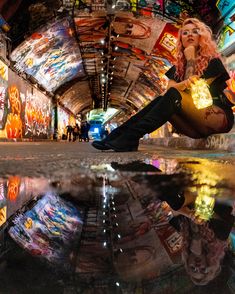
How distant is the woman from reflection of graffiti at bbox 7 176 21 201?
180 centimetres

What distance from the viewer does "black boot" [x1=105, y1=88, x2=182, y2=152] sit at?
315 centimetres

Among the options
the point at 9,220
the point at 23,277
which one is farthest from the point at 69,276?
the point at 9,220

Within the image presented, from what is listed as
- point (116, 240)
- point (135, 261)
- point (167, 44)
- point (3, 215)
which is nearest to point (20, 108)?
point (167, 44)

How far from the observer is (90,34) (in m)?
15.1

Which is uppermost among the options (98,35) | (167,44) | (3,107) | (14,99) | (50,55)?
(98,35)

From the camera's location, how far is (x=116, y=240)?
25.7 inches

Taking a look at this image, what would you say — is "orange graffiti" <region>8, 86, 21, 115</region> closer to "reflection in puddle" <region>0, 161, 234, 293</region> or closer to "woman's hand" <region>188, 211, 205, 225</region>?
"reflection in puddle" <region>0, 161, 234, 293</region>

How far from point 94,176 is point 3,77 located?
1196cm

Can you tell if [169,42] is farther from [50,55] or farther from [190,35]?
[190,35]

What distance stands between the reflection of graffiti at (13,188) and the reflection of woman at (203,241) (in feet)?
1.79

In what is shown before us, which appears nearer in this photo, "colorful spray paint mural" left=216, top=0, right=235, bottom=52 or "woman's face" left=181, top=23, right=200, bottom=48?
"woman's face" left=181, top=23, right=200, bottom=48

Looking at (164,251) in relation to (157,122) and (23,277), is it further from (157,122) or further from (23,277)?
(157,122)

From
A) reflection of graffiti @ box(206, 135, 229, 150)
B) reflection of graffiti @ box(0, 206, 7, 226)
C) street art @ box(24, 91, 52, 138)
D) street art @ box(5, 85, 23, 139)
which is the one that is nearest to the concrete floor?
reflection of graffiti @ box(0, 206, 7, 226)

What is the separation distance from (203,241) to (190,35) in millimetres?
3506
